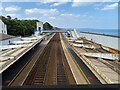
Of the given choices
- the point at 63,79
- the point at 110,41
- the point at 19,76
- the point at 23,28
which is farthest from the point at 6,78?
the point at 23,28

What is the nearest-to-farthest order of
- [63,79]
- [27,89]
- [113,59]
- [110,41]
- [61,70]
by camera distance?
[27,89] < [63,79] < [61,70] < [113,59] < [110,41]

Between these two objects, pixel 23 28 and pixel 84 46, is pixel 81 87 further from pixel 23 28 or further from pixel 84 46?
pixel 23 28

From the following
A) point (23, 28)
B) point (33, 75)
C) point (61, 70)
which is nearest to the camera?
point (33, 75)

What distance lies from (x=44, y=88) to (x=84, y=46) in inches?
1654

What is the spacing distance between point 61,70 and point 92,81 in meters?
6.04

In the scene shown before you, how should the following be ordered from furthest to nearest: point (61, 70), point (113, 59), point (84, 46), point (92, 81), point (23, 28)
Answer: point (23, 28) < point (84, 46) < point (113, 59) < point (61, 70) < point (92, 81)

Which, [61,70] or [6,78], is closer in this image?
[6,78]

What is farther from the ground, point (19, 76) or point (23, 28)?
point (23, 28)

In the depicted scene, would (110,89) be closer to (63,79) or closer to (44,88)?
(44,88)

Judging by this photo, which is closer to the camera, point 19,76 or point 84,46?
point 19,76

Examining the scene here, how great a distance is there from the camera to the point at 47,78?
1889 centimetres

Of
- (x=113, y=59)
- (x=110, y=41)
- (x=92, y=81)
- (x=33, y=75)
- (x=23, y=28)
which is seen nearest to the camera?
(x=92, y=81)

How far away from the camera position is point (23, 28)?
272ft

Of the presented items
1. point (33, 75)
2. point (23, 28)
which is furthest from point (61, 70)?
point (23, 28)
